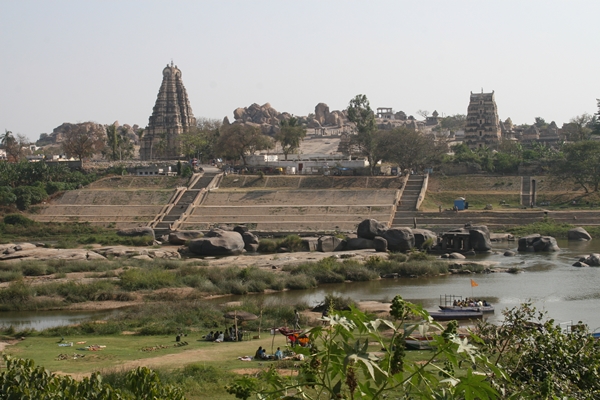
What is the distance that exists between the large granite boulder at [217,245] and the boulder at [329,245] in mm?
5504

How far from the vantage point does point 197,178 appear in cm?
7875

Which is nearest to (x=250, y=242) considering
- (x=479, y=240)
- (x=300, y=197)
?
(x=300, y=197)

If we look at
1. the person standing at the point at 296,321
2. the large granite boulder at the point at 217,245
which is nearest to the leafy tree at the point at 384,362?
the person standing at the point at 296,321

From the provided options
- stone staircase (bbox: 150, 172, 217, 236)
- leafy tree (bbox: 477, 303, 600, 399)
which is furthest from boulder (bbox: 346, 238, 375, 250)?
leafy tree (bbox: 477, 303, 600, 399)

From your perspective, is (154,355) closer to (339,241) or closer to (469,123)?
(339,241)

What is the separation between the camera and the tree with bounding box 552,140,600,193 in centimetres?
6825

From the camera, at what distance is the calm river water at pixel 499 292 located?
102ft

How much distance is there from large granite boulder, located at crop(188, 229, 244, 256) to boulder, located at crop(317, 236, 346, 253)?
5504 millimetres

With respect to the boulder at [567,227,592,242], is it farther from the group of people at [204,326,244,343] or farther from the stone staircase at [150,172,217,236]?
the group of people at [204,326,244,343]

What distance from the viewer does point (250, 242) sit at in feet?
182

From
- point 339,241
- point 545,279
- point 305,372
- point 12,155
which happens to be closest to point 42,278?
point 339,241

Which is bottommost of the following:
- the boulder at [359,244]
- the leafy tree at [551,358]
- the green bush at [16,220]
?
the boulder at [359,244]

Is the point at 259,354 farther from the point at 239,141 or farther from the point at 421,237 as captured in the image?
the point at 239,141

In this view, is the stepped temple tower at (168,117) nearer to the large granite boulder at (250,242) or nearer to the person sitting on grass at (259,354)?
the large granite boulder at (250,242)
